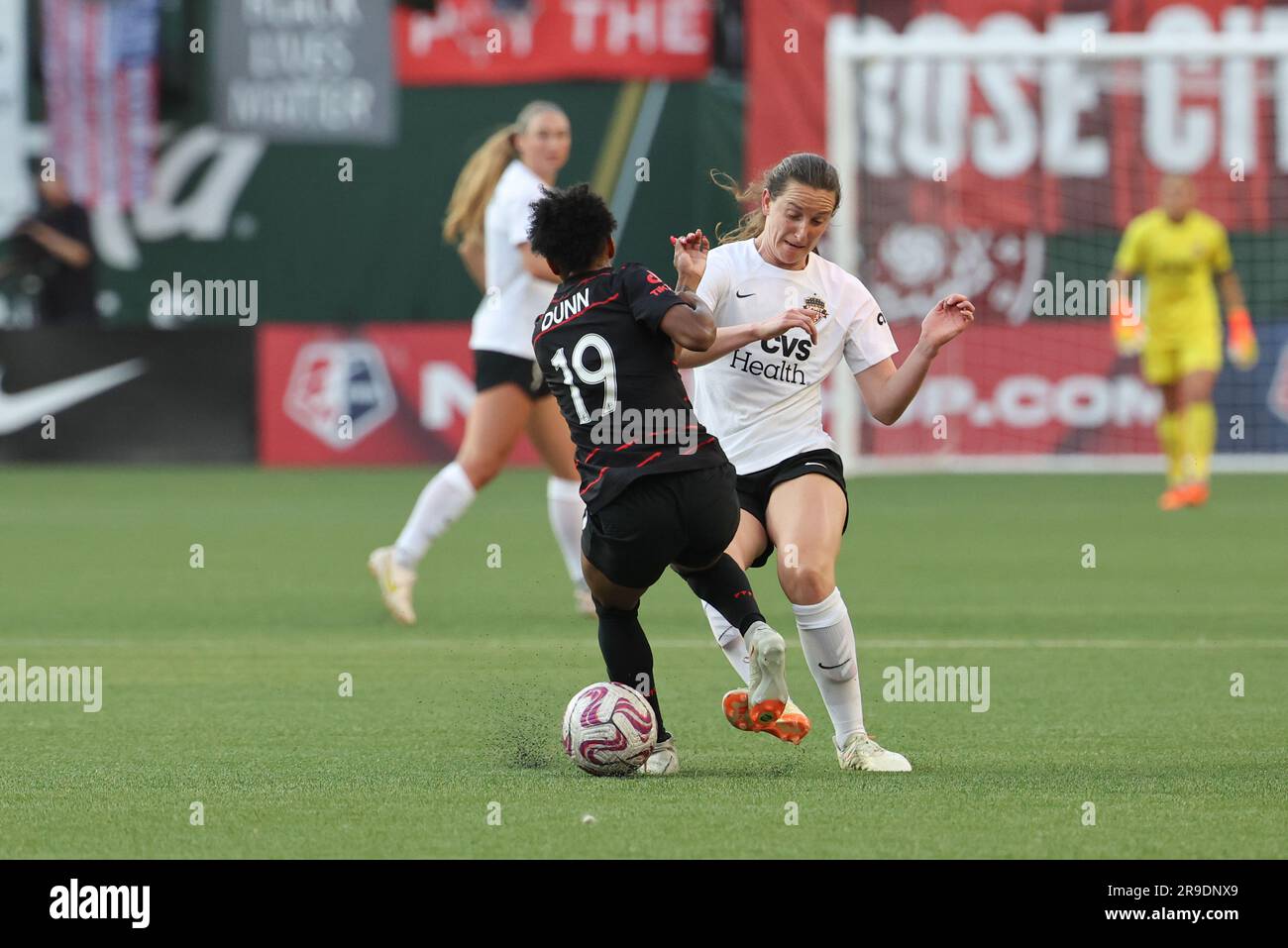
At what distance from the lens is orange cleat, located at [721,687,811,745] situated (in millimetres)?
5609

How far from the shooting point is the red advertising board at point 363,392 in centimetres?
1920

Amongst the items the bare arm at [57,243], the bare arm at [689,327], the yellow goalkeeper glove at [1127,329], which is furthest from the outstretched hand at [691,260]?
the bare arm at [57,243]

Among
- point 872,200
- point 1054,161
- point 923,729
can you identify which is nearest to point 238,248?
point 872,200

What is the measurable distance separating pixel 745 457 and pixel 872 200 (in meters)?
12.8

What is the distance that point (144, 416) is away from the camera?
64.1ft

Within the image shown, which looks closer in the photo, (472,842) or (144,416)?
(472,842)

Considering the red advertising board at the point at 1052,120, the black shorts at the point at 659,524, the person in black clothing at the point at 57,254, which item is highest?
the red advertising board at the point at 1052,120

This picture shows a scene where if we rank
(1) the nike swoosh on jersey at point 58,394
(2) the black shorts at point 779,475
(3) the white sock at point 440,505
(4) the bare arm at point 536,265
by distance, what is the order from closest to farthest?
(2) the black shorts at point 779,475 → (4) the bare arm at point 536,265 → (3) the white sock at point 440,505 → (1) the nike swoosh on jersey at point 58,394

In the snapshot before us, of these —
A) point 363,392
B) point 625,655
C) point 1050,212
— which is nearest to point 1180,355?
point 1050,212

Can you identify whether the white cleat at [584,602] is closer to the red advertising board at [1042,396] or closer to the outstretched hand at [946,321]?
the outstretched hand at [946,321]

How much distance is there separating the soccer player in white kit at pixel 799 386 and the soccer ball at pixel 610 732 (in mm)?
406

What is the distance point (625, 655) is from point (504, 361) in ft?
11.5

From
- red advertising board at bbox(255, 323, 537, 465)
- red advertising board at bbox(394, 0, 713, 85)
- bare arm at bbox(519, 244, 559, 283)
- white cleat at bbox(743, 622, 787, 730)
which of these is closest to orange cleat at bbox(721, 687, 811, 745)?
white cleat at bbox(743, 622, 787, 730)
